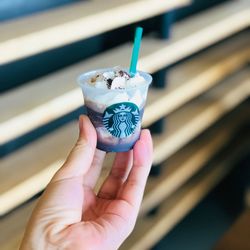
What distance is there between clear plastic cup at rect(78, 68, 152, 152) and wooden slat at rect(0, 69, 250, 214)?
0.37 metres

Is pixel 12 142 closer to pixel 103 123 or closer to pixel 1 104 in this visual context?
pixel 1 104

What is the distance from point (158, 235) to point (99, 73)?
1124 millimetres

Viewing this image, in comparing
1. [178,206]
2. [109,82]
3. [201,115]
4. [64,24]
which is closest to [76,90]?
[64,24]

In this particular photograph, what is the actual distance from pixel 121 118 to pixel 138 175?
0.12 m

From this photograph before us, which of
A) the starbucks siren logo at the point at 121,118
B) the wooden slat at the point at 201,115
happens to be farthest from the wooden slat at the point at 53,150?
the starbucks siren logo at the point at 121,118

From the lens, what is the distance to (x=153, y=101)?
1.70 metres

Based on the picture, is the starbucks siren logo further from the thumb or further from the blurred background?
the blurred background

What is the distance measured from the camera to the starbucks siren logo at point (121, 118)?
0.96 m

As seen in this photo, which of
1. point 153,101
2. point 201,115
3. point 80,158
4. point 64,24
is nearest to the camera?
point 80,158

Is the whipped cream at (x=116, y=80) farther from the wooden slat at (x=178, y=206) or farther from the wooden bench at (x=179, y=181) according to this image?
the wooden slat at (x=178, y=206)

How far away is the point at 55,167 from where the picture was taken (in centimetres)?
137

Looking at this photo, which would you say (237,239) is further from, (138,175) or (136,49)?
(136,49)

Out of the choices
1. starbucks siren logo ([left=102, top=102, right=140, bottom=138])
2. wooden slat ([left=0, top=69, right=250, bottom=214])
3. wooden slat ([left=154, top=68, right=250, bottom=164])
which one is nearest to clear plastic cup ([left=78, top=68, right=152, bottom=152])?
starbucks siren logo ([left=102, top=102, right=140, bottom=138])

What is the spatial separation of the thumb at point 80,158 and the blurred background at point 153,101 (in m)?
0.31
